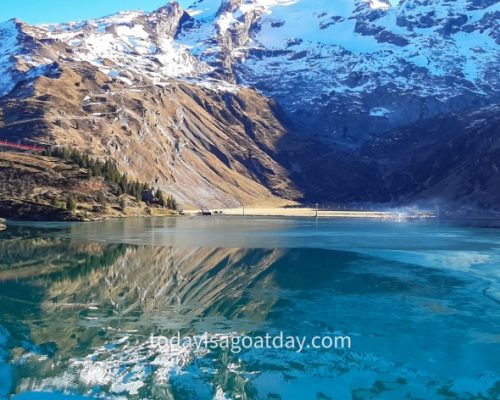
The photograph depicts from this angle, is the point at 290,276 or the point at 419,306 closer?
the point at 419,306

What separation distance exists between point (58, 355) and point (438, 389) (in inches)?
839

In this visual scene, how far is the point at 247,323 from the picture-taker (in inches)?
1619

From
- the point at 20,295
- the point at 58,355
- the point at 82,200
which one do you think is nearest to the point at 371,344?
the point at 58,355

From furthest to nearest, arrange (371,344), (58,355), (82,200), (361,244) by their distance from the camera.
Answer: (82,200) → (361,244) → (371,344) → (58,355)

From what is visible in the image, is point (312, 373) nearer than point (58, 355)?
Yes

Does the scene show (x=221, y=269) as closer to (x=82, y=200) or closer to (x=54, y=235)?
(x=54, y=235)

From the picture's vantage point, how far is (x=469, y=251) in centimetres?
9038

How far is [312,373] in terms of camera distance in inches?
1232

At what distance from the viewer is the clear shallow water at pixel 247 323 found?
29703 millimetres

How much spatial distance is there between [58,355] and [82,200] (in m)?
160

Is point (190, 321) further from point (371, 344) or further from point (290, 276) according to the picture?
point (290, 276)

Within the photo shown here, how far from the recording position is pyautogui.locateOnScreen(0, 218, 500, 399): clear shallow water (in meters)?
29.7

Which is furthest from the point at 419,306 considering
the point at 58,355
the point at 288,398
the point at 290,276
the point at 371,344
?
the point at 58,355

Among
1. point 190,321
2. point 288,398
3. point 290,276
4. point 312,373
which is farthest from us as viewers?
point 290,276
